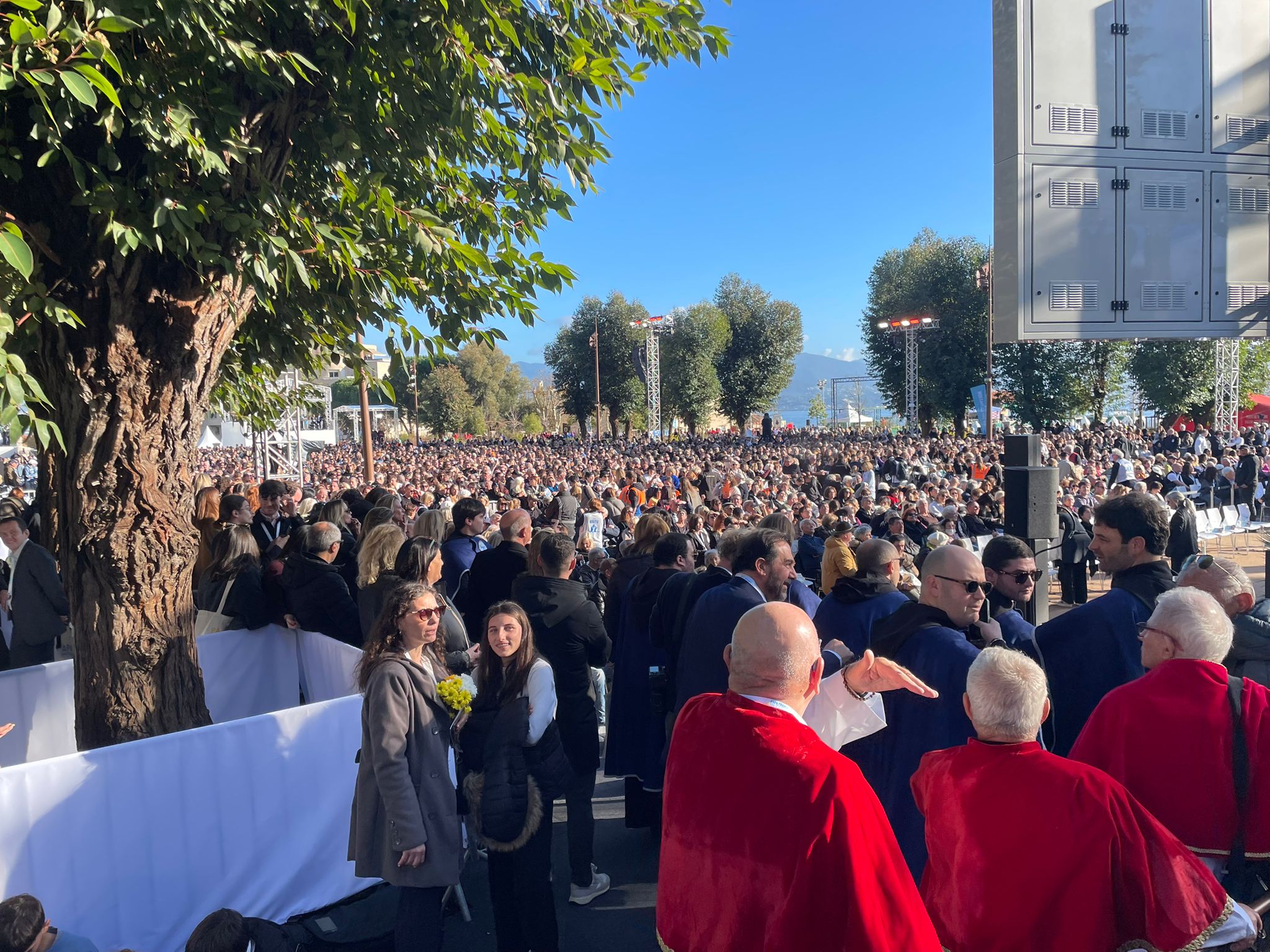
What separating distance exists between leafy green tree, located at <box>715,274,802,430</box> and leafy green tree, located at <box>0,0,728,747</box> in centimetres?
5300

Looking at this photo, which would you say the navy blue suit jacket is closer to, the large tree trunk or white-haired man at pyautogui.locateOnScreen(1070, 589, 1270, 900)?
white-haired man at pyautogui.locateOnScreen(1070, 589, 1270, 900)

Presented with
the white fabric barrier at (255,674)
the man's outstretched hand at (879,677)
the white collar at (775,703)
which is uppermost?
→ the white collar at (775,703)

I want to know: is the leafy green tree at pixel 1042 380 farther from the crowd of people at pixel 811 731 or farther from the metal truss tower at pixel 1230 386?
the crowd of people at pixel 811 731

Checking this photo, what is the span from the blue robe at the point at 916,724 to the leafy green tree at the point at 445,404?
239 feet

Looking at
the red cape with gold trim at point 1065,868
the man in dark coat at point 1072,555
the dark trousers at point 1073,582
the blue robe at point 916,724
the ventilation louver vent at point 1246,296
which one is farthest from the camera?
the dark trousers at point 1073,582

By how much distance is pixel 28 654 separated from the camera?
635cm

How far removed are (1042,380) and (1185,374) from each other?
8250mm

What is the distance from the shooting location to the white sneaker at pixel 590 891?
4.16 m

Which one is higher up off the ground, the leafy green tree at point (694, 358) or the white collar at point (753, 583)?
the leafy green tree at point (694, 358)

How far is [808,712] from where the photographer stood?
2.76 meters

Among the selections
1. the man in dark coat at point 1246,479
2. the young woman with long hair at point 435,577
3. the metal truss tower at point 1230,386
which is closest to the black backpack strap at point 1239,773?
the young woman with long hair at point 435,577

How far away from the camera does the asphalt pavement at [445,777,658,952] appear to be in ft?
12.6

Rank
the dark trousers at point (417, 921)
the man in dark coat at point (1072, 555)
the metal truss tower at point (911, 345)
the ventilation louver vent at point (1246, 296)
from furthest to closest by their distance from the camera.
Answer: the metal truss tower at point (911, 345) < the man in dark coat at point (1072, 555) < the ventilation louver vent at point (1246, 296) < the dark trousers at point (417, 921)

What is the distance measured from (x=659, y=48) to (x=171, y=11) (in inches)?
95.5
